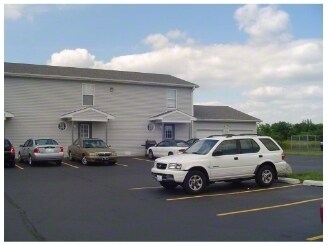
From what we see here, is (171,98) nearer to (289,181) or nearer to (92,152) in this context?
(92,152)

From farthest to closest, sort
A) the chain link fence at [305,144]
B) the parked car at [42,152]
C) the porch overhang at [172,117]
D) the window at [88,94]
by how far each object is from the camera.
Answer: the chain link fence at [305,144] < the porch overhang at [172,117] < the window at [88,94] < the parked car at [42,152]

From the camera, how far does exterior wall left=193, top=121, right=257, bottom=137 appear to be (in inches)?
1363

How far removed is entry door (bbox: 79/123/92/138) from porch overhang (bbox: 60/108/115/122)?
133 cm

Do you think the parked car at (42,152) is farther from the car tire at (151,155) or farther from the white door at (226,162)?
the white door at (226,162)

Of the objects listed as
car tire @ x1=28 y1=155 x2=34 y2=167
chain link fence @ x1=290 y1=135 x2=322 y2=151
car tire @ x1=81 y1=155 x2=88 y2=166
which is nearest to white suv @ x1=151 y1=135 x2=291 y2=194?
car tire @ x1=81 y1=155 x2=88 y2=166

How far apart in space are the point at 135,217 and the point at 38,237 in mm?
2412

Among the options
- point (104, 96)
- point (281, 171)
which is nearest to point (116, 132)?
point (104, 96)

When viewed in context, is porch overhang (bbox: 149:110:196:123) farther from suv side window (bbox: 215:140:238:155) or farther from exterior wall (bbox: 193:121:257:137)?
suv side window (bbox: 215:140:238:155)

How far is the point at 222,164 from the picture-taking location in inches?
517

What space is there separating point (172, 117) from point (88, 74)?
6690mm

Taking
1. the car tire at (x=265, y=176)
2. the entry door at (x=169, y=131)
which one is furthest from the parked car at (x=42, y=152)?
the car tire at (x=265, y=176)

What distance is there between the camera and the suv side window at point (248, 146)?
45.1ft

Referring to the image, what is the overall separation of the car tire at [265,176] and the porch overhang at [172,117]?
1671 cm
